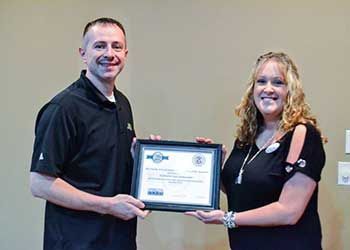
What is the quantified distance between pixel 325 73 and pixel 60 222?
1453mm

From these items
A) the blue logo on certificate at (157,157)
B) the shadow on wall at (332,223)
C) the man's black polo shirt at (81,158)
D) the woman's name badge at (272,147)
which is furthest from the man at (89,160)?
the shadow on wall at (332,223)

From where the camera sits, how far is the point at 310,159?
1.80 m

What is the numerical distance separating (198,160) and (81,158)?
0.48 m

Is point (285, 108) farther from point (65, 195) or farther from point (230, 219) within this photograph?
point (65, 195)

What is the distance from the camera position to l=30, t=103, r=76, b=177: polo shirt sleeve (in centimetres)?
179

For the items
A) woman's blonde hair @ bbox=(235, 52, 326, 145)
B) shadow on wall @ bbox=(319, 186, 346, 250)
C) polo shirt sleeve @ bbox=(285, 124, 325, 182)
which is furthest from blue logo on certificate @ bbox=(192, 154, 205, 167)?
shadow on wall @ bbox=(319, 186, 346, 250)

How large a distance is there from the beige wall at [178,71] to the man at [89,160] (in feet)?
1.72

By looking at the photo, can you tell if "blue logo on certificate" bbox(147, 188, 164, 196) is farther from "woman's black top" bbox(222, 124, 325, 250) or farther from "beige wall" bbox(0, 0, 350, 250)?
"beige wall" bbox(0, 0, 350, 250)

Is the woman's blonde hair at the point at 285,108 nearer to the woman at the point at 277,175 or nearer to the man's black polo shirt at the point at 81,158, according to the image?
the woman at the point at 277,175

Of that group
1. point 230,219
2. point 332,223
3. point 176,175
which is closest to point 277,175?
point 230,219

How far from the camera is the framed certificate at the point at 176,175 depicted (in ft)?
6.35

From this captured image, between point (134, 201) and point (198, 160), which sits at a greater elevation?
point (198, 160)

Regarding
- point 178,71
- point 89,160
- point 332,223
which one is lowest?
point 332,223

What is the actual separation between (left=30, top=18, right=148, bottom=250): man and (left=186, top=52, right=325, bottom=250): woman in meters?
0.33
